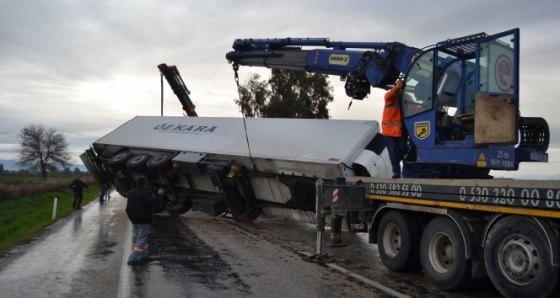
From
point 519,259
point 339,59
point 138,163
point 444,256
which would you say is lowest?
point 444,256

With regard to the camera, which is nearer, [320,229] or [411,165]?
[411,165]

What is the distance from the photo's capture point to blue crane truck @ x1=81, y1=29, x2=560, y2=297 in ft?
17.9

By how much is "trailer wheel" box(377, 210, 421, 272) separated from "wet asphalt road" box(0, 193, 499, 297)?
7.2 inches

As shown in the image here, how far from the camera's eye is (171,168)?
13805 mm

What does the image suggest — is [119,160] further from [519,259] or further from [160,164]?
[519,259]

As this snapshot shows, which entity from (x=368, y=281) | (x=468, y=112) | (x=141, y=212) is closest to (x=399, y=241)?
(x=368, y=281)

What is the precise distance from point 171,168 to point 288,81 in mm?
25409

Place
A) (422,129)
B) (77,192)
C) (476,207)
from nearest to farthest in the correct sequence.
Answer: (476,207) → (422,129) → (77,192)

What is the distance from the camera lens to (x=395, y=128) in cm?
836

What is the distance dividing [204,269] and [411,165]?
3.70 meters

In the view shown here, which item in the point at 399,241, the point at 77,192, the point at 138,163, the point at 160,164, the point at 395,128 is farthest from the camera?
the point at 77,192

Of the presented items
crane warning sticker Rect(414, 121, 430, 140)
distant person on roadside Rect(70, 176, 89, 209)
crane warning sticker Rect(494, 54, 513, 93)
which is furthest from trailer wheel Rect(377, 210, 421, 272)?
distant person on roadside Rect(70, 176, 89, 209)

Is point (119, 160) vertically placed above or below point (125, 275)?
above

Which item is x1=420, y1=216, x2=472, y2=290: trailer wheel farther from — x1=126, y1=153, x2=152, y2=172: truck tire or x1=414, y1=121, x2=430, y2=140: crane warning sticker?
x1=126, y1=153, x2=152, y2=172: truck tire
